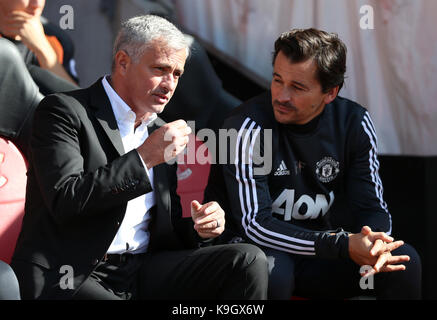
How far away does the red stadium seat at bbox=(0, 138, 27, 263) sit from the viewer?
217 centimetres

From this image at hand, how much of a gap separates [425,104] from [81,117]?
181 cm

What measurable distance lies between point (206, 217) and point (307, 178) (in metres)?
0.58

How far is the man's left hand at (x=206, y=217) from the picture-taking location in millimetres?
1900

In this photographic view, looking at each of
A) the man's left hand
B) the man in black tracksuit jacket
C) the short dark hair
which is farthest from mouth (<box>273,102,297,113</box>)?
the man's left hand

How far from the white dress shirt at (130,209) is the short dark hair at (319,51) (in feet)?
2.00

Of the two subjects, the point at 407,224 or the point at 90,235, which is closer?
the point at 90,235

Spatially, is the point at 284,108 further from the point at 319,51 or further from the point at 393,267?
the point at 393,267

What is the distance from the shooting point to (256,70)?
353cm

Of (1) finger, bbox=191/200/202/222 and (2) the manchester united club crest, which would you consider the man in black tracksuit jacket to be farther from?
(1) finger, bbox=191/200/202/222

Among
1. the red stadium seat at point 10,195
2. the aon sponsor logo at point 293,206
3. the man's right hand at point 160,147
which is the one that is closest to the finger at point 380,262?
the aon sponsor logo at point 293,206

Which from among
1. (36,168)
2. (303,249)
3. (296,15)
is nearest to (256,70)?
(296,15)

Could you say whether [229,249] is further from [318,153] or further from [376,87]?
[376,87]

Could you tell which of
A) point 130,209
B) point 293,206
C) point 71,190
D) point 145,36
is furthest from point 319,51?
point 71,190

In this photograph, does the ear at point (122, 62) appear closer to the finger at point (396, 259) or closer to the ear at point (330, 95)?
the ear at point (330, 95)
